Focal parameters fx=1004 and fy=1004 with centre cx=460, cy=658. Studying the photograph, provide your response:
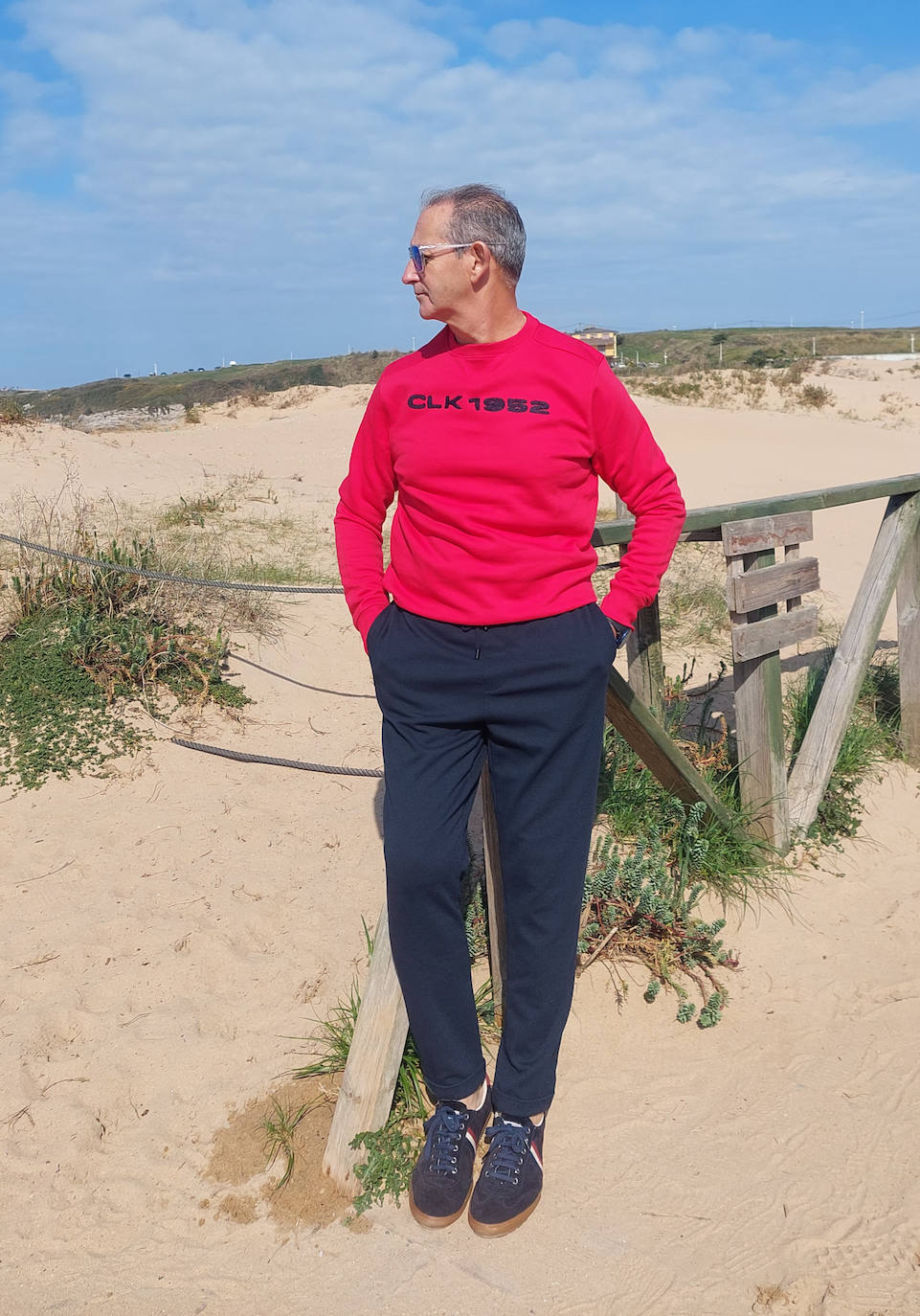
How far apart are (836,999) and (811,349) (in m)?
49.0

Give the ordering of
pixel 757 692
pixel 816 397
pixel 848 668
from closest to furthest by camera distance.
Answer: pixel 757 692
pixel 848 668
pixel 816 397

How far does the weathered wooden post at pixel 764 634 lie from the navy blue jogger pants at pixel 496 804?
1.42 meters

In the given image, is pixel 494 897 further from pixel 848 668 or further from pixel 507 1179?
pixel 848 668

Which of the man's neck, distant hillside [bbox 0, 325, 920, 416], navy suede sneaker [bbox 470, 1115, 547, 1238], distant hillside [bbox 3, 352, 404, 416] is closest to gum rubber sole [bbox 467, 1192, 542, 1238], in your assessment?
navy suede sneaker [bbox 470, 1115, 547, 1238]

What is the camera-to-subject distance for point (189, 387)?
144ft

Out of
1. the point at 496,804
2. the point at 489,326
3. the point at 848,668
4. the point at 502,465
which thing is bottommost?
the point at 848,668

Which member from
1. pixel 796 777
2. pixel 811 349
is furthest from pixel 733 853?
pixel 811 349

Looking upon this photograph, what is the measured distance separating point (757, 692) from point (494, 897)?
1492 mm

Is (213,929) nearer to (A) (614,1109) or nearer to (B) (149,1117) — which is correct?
(B) (149,1117)

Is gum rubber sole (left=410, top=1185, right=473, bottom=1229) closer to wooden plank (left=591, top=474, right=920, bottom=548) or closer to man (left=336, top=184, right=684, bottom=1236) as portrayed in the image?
man (left=336, top=184, right=684, bottom=1236)

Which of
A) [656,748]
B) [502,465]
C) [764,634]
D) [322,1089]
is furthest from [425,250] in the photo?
[322,1089]

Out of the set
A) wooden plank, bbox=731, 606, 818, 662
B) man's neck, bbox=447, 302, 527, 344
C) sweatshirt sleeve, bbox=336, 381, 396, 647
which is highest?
man's neck, bbox=447, 302, 527, 344

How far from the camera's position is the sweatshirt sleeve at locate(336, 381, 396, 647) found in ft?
7.55

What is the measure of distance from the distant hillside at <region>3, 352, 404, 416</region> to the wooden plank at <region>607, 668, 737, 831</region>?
63.3ft
